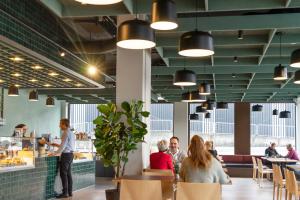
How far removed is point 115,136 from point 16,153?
6.59 ft

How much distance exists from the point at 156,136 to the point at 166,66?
9908 millimetres

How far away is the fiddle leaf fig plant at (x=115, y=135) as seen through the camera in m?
6.37

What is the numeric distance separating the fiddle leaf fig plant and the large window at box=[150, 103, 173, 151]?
13.2m

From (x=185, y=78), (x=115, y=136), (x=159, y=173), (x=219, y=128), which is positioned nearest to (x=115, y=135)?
(x=115, y=136)

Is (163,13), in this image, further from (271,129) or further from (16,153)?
(271,129)

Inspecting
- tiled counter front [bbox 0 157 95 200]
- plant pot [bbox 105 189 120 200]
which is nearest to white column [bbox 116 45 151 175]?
plant pot [bbox 105 189 120 200]

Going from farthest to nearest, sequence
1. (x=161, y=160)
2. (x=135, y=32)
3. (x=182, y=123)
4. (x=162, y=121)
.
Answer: (x=162, y=121) < (x=182, y=123) < (x=161, y=160) < (x=135, y=32)

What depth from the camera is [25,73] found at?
31.7ft

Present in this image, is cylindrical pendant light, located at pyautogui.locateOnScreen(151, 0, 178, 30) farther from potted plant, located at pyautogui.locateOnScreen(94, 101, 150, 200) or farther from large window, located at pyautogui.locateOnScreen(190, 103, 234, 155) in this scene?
large window, located at pyautogui.locateOnScreen(190, 103, 234, 155)

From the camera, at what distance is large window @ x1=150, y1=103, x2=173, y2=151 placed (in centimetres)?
A: 1977

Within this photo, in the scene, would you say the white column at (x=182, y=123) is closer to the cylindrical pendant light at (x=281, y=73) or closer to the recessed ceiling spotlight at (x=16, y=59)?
the recessed ceiling spotlight at (x=16, y=59)

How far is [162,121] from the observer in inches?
779

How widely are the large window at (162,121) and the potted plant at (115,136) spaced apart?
43.4ft

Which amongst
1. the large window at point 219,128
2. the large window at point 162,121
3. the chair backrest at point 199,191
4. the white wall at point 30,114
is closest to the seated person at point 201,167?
the chair backrest at point 199,191
